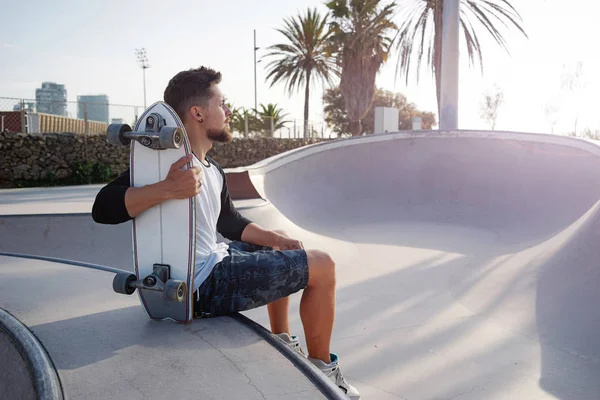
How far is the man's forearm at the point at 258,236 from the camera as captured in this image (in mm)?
2270

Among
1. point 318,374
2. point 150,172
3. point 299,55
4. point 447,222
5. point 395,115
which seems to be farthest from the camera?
point 299,55

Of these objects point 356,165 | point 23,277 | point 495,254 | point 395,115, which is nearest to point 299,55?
point 395,115

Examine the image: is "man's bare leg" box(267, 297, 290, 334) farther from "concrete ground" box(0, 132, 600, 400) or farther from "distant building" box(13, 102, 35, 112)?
"distant building" box(13, 102, 35, 112)

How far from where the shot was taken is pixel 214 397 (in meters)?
1.40

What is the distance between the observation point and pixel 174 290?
5.68ft

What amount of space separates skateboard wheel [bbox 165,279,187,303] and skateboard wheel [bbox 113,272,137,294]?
0.19 meters

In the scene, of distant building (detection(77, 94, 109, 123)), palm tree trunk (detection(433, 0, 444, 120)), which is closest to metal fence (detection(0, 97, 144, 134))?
distant building (detection(77, 94, 109, 123))

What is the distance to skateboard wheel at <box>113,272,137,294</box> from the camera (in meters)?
1.81

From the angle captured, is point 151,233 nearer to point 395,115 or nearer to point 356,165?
point 356,165

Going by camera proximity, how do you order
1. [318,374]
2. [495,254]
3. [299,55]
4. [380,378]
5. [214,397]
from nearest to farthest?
[214,397] < [318,374] < [380,378] < [495,254] < [299,55]

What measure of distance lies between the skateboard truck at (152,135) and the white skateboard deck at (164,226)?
0.03 metres

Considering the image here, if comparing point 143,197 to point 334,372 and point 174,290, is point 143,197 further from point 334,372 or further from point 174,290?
point 334,372

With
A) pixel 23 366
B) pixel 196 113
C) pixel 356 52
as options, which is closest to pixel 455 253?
pixel 196 113

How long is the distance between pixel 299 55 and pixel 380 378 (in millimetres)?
27636
